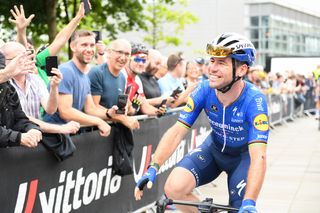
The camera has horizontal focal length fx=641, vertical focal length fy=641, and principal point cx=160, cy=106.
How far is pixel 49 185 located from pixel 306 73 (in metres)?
29.3

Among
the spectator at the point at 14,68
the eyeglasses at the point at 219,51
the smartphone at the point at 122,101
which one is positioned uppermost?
the eyeglasses at the point at 219,51

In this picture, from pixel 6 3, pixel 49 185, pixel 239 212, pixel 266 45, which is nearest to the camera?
pixel 239 212

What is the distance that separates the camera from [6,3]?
20703 mm

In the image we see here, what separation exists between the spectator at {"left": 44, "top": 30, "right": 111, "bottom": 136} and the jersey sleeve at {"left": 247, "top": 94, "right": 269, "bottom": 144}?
2.38 m

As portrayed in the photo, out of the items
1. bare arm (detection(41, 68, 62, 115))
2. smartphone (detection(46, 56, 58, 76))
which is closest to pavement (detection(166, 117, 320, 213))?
bare arm (detection(41, 68, 62, 115))

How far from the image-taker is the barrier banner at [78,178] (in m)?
5.58

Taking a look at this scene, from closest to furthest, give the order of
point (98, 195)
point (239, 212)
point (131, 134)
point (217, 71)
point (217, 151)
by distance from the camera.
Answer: point (239, 212) → point (217, 71) → point (217, 151) → point (98, 195) → point (131, 134)

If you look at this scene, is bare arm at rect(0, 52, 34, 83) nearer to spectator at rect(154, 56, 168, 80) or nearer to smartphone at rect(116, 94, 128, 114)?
smartphone at rect(116, 94, 128, 114)

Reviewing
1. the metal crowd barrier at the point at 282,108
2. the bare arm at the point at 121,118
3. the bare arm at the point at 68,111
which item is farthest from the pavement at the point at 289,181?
the bare arm at the point at 68,111

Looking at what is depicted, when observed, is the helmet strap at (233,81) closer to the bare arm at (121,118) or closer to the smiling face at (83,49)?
the smiling face at (83,49)

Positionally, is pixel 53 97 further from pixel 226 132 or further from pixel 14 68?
pixel 226 132

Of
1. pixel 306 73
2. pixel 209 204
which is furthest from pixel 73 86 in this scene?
pixel 306 73

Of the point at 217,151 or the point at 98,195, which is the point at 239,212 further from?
the point at 98,195

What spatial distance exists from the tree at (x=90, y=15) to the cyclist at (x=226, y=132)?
16205 millimetres
